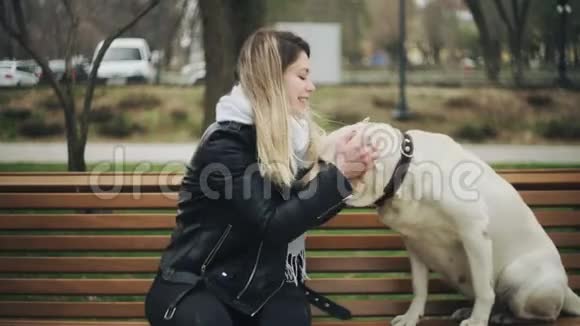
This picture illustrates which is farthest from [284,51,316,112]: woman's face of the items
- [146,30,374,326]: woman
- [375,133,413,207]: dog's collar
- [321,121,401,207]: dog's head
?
[375,133,413,207]: dog's collar

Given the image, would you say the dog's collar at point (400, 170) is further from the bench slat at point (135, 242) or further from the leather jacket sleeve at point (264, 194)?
the bench slat at point (135, 242)

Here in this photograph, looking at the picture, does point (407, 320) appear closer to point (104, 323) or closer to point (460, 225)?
point (460, 225)

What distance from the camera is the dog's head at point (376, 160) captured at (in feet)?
8.93

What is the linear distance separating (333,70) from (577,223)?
→ 11322mm

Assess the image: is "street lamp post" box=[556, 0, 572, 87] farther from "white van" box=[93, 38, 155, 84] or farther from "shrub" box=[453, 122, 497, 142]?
"white van" box=[93, 38, 155, 84]

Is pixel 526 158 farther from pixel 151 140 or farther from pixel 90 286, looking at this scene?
pixel 90 286

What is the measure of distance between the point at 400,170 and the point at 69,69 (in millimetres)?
3860

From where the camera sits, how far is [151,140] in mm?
11883

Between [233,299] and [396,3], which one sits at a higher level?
[396,3]

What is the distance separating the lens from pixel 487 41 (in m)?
13.9

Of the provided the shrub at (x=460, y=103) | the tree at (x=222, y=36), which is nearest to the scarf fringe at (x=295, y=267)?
the tree at (x=222, y=36)

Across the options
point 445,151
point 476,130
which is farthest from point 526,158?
point 445,151

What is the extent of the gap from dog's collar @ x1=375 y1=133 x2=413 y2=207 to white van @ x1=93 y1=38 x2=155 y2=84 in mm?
6117

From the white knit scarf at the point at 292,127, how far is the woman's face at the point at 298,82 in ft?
0.22
